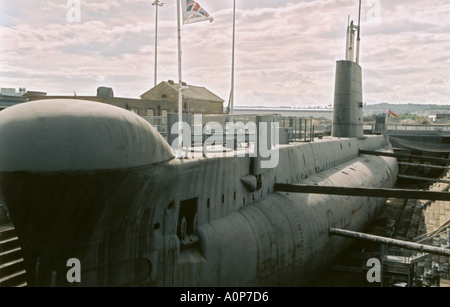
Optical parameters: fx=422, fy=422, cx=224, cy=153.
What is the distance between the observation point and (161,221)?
8445 mm

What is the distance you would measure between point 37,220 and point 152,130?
8.21 feet

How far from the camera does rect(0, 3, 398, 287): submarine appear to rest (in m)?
6.41

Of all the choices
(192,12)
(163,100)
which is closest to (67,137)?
(192,12)

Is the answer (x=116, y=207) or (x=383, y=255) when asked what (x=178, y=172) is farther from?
(x=383, y=255)

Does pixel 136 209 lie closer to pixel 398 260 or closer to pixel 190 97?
pixel 398 260

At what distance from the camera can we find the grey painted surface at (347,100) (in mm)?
25547

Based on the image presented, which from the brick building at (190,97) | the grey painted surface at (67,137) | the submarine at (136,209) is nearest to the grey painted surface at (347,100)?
the submarine at (136,209)

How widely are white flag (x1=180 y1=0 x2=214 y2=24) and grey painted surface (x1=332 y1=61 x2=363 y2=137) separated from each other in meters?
10.6

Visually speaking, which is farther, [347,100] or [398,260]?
[347,100]

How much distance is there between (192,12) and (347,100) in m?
12.0

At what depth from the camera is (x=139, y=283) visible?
8062mm

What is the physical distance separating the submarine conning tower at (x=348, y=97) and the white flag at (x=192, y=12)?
1057cm
